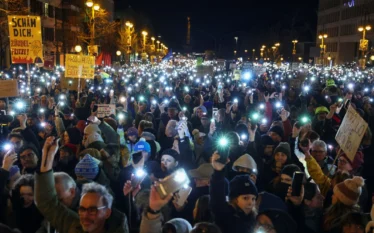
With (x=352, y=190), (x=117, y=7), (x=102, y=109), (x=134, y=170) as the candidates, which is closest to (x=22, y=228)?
(x=134, y=170)

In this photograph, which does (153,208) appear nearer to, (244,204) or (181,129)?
(244,204)

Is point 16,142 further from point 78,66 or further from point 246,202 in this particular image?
point 78,66

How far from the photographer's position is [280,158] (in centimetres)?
678

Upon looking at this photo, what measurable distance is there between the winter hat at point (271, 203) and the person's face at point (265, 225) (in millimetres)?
727

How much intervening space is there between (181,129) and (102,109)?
2820 mm

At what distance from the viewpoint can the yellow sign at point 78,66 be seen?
48.5 feet

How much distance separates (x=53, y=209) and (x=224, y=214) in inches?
58.6

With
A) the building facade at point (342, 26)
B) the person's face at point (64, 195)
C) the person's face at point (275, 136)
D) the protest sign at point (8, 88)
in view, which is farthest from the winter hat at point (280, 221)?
the building facade at point (342, 26)

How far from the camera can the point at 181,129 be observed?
319 inches

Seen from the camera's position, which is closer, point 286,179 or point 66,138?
point 286,179

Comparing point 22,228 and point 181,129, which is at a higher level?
point 181,129

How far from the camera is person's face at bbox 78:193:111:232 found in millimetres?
3902

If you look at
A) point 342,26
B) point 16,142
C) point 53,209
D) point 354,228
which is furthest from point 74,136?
point 342,26

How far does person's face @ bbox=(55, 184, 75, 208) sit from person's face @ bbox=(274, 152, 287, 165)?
124 inches
